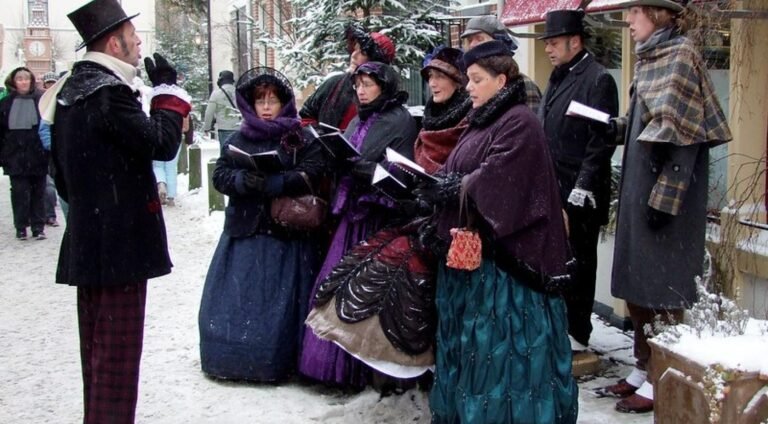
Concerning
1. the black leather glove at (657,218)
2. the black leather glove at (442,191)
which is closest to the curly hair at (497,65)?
the black leather glove at (442,191)

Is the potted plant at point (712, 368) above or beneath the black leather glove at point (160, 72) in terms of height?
beneath

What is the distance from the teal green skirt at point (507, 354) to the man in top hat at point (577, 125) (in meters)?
0.97

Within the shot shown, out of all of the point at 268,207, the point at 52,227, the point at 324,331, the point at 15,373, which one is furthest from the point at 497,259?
the point at 52,227

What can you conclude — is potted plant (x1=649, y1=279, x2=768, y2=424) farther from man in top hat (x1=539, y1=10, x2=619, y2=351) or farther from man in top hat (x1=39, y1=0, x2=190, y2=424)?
man in top hat (x1=39, y1=0, x2=190, y2=424)

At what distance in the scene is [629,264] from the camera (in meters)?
4.52

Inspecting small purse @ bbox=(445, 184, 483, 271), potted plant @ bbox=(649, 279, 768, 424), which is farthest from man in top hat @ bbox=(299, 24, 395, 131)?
potted plant @ bbox=(649, 279, 768, 424)

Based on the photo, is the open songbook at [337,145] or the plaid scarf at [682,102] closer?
the plaid scarf at [682,102]

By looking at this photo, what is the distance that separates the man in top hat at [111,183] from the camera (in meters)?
4.00

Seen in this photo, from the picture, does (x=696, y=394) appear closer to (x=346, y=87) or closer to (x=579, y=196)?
(x=579, y=196)

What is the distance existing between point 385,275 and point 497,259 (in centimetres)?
71

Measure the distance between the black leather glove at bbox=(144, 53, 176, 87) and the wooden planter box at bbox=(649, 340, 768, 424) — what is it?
2.48m

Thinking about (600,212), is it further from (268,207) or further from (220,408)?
(220,408)

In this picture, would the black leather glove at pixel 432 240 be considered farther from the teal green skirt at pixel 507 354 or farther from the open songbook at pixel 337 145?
the open songbook at pixel 337 145

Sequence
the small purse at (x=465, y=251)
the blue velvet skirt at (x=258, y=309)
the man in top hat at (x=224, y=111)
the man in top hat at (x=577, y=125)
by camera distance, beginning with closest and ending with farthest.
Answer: the small purse at (x=465, y=251), the man in top hat at (x=577, y=125), the blue velvet skirt at (x=258, y=309), the man in top hat at (x=224, y=111)
